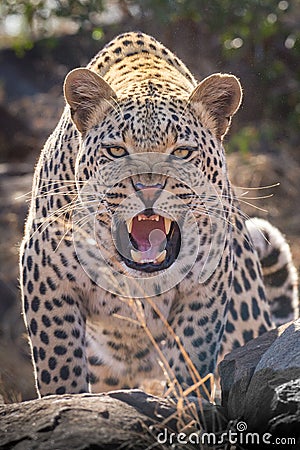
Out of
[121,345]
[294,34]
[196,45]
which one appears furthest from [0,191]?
[121,345]

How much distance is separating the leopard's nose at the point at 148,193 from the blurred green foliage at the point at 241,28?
656 centimetres

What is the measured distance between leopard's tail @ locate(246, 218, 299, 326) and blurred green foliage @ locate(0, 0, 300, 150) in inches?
158

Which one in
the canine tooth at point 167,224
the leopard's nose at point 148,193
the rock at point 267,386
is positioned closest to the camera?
the rock at point 267,386

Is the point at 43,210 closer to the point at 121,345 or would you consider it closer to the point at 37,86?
the point at 121,345

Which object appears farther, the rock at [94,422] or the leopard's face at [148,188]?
the leopard's face at [148,188]

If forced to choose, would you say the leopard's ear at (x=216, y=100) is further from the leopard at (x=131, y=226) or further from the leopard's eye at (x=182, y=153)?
the leopard's eye at (x=182, y=153)

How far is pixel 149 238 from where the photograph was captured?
603 cm

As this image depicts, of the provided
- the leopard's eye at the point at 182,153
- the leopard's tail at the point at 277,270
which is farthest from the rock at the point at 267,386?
the leopard's tail at the point at 277,270

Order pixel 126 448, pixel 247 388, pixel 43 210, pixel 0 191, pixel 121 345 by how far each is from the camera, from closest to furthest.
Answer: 1. pixel 126 448
2. pixel 247 388
3. pixel 43 210
4. pixel 121 345
5. pixel 0 191

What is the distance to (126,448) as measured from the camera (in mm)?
4395

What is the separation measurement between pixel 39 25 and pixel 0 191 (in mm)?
2165

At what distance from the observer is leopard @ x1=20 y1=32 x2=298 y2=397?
6.04 metres

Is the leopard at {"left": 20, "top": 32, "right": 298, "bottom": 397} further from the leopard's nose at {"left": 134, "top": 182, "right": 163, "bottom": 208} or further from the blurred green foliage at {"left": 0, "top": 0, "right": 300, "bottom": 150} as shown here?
the blurred green foliage at {"left": 0, "top": 0, "right": 300, "bottom": 150}

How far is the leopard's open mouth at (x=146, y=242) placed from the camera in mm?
6012
